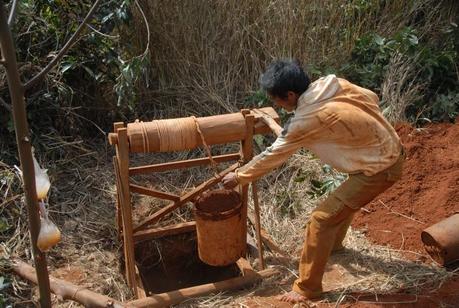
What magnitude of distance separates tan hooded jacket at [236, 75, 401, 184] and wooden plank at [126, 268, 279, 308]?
899 mm

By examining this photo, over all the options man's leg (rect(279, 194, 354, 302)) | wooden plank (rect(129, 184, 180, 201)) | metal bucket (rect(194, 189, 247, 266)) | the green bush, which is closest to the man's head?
man's leg (rect(279, 194, 354, 302))

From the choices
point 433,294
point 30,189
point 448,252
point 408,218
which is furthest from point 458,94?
point 30,189

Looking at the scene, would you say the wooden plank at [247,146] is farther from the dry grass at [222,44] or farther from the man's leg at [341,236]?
the dry grass at [222,44]

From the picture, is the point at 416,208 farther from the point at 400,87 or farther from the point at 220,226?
the point at 220,226

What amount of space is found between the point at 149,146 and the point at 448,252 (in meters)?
2.20

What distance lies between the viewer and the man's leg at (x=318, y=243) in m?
3.51

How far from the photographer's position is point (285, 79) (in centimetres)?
→ 331

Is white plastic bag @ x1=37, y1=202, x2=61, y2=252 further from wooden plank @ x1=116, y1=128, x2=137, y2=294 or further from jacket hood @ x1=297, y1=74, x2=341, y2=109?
jacket hood @ x1=297, y1=74, x2=341, y2=109

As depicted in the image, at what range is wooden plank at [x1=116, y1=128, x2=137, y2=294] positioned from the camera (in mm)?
3512

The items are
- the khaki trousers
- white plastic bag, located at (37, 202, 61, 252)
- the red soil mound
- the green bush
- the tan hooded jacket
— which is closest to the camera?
white plastic bag, located at (37, 202, 61, 252)

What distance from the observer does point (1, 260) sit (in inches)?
156

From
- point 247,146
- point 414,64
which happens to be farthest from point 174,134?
point 414,64

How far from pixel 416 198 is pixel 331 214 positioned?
1.60m

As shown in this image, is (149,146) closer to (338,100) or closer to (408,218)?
(338,100)
